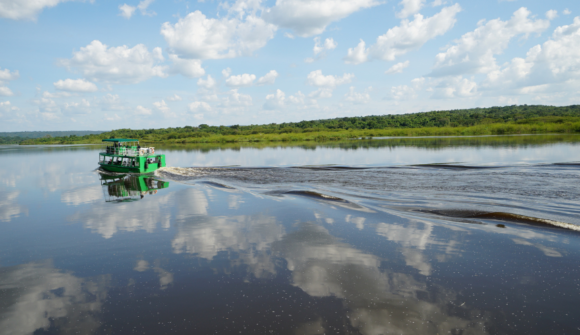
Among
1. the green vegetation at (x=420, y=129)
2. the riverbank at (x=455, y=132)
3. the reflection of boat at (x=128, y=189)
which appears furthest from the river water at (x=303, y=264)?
the green vegetation at (x=420, y=129)

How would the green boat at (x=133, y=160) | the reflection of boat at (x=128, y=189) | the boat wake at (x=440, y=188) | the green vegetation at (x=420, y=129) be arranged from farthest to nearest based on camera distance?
the green vegetation at (x=420, y=129), the green boat at (x=133, y=160), the reflection of boat at (x=128, y=189), the boat wake at (x=440, y=188)

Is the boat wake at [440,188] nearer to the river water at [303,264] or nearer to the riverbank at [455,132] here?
the river water at [303,264]

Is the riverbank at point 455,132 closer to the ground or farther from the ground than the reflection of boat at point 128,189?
farther from the ground

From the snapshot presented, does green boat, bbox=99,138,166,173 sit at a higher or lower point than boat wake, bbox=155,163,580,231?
higher

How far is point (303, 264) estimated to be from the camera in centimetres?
891

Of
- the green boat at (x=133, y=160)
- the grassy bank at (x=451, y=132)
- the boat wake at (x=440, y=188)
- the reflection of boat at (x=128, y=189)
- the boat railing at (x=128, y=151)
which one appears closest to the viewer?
the boat wake at (x=440, y=188)

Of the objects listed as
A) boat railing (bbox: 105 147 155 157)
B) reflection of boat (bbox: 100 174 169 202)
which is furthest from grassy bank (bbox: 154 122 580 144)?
reflection of boat (bbox: 100 174 169 202)

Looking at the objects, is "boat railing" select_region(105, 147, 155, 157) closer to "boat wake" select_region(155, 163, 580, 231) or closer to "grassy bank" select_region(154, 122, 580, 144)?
"boat wake" select_region(155, 163, 580, 231)

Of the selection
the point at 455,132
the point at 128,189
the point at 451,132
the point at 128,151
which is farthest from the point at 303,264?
the point at 455,132

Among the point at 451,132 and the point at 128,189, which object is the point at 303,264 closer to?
the point at 128,189

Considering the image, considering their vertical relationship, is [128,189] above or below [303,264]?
below

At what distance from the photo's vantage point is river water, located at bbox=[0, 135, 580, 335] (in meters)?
6.40

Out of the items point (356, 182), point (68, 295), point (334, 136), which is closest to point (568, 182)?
point (356, 182)

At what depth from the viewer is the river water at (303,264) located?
640 centimetres
